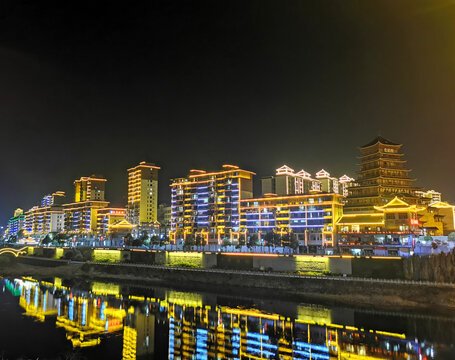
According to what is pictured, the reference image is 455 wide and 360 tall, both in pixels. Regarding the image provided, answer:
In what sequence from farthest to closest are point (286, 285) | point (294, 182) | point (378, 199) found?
point (294, 182), point (378, 199), point (286, 285)

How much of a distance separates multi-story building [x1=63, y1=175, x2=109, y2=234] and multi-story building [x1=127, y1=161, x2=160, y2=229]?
814 inches

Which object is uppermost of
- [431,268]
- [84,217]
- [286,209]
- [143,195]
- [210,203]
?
[143,195]

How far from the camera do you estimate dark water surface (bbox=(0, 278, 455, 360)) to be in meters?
32.5

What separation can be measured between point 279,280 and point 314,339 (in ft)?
75.3

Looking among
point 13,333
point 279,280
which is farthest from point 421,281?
point 13,333

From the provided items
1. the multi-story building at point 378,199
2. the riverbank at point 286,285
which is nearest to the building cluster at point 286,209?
the multi-story building at point 378,199

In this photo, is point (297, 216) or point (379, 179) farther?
point (297, 216)

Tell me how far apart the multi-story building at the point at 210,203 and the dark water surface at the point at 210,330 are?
60.4 meters

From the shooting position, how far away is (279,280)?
58344mm

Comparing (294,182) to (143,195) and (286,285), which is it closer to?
(143,195)

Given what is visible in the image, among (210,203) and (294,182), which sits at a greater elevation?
(294,182)

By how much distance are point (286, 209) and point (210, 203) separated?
86.2ft

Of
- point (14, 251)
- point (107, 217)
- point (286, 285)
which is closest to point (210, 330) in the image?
point (286, 285)

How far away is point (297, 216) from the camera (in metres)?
102
